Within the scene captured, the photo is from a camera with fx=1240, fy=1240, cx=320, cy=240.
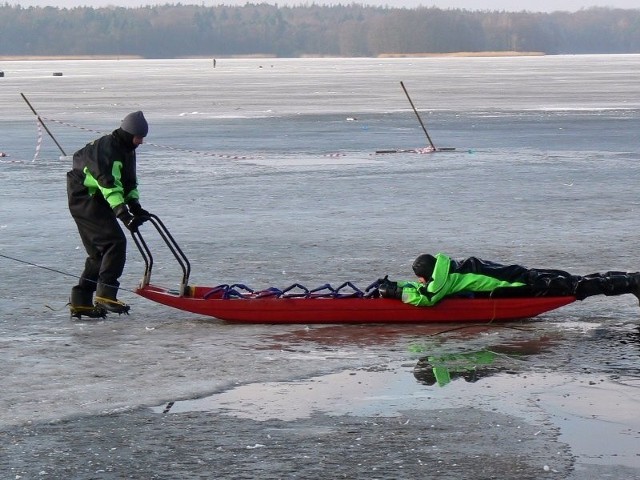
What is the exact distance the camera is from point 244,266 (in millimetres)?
10828

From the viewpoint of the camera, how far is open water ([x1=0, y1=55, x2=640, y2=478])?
6.87 meters

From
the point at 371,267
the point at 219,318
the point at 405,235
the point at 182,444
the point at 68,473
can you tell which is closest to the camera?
the point at 68,473

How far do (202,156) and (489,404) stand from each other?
1665 cm

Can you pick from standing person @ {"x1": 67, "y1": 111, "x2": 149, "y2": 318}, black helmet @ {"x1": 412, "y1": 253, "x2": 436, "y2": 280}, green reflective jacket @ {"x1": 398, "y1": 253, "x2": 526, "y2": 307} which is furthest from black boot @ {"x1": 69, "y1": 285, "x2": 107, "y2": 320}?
black helmet @ {"x1": 412, "y1": 253, "x2": 436, "y2": 280}

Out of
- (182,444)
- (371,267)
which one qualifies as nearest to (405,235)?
(371,267)

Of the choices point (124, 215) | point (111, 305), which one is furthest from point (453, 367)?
point (111, 305)

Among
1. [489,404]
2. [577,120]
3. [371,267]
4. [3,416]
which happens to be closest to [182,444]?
[3,416]

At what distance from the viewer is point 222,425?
6062 millimetres

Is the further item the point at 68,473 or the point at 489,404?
the point at 489,404

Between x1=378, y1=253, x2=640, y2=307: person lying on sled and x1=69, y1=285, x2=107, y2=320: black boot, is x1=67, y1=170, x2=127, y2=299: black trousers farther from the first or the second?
x1=378, y1=253, x2=640, y2=307: person lying on sled

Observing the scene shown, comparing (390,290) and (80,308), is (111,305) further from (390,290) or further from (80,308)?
(390,290)

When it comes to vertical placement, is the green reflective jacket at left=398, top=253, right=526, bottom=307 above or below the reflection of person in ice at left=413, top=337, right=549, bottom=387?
above

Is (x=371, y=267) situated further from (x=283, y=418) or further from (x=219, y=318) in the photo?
(x=283, y=418)

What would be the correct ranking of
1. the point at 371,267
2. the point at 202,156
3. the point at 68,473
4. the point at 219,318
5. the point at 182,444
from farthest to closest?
the point at 202,156 → the point at 371,267 → the point at 219,318 → the point at 182,444 → the point at 68,473
